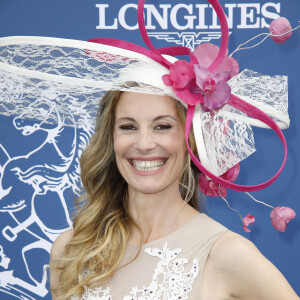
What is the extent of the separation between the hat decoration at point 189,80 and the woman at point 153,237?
0.27 ft

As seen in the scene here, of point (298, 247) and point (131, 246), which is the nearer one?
point (131, 246)

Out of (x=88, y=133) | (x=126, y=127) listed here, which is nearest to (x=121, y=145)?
(x=126, y=127)

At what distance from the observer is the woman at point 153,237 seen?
5.82ft

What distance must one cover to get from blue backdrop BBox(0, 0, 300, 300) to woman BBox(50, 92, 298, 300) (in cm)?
54

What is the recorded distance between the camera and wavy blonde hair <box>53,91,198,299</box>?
1.91 m

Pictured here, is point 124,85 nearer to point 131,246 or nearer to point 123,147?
point 123,147

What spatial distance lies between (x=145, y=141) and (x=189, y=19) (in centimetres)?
91

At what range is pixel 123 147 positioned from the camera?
1866mm

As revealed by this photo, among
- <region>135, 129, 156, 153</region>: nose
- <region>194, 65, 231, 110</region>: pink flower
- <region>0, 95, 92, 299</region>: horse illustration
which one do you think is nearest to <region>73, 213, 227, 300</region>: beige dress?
<region>135, 129, 156, 153</region>: nose

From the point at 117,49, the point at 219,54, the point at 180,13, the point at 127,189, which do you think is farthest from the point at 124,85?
the point at 180,13

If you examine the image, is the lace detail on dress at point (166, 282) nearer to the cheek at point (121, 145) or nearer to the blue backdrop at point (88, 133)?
the cheek at point (121, 145)

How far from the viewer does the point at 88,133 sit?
2637 millimetres

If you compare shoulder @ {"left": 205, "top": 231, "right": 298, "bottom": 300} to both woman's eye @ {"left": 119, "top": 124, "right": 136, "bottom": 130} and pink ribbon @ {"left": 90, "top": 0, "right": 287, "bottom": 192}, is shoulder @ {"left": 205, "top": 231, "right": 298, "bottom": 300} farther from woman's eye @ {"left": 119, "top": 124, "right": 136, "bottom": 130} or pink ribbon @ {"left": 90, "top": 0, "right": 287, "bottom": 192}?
woman's eye @ {"left": 119, "top": 124, "right": 136, "bottom": 130}

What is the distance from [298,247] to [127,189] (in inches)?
33.9
